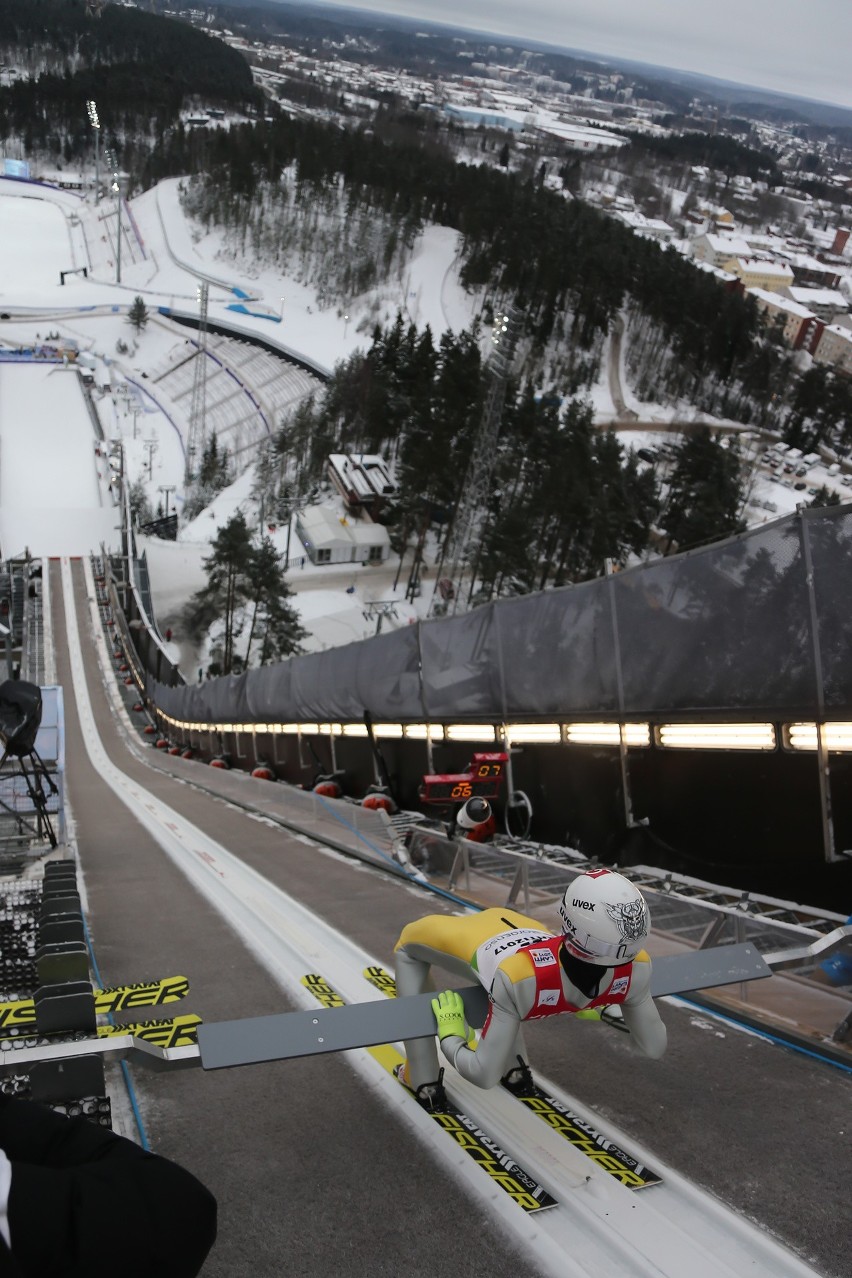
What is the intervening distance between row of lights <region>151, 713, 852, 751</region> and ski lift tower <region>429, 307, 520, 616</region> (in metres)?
36.4

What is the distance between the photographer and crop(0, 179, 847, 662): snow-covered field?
60594mm

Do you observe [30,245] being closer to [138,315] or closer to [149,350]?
[138,315]

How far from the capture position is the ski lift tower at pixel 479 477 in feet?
156

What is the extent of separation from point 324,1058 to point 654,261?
104098 mm

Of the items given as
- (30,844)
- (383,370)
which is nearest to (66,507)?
(383,370)

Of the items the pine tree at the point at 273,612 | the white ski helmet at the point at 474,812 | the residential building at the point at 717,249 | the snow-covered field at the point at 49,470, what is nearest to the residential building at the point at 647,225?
the residential building at the point at 717,249

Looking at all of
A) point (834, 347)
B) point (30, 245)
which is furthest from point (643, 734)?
point (30, 245)

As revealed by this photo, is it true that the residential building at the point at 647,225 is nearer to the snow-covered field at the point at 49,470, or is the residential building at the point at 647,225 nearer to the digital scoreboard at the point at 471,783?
the snow-covered field at the point at 49,470

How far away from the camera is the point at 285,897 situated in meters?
7.65

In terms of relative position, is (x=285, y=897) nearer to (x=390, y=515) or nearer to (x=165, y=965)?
(x=165, y=965)

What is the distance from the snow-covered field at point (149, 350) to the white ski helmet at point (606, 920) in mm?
44423

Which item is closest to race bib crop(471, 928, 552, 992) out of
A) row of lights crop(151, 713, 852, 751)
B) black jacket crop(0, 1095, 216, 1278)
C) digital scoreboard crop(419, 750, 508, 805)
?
black jacket crop(0, 1095, 216, 1278)

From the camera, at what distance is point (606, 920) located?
10.7 feet

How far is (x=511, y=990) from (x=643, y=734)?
576 centimetres
